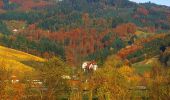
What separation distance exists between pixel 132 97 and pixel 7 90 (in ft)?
97.8

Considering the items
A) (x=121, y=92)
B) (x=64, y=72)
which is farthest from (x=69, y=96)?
(x=121, y=92)

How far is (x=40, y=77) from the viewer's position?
324ft

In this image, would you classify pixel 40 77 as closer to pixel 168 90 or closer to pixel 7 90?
pixel 7 90

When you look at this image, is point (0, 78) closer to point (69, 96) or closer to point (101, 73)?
point (69, 96)

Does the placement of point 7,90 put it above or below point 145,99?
above

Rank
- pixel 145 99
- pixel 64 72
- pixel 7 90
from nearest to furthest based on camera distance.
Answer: pixel 7 90
pixel 64 72
pixel 145 99

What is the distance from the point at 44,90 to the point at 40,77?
3.12 metres

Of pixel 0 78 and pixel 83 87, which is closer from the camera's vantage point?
pixel 0 78

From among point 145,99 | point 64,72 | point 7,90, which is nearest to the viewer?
point 7,90

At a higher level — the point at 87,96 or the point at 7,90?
the point at 7,90

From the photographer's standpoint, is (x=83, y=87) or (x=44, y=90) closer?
(x=44, y=90)

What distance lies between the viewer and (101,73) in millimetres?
113062

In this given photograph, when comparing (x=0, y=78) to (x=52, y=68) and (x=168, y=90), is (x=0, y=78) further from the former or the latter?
(x=168, y=90)

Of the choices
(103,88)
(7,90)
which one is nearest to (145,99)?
(103,88)
